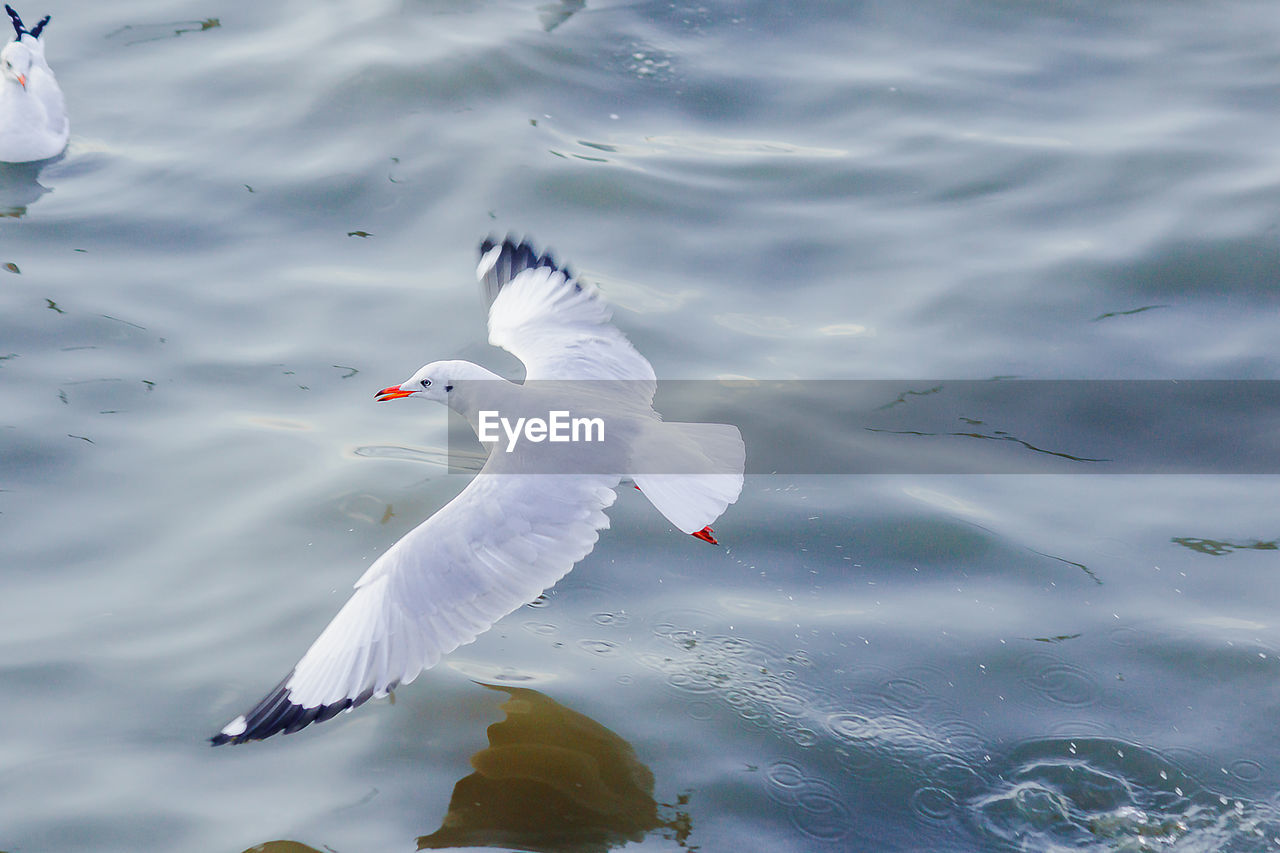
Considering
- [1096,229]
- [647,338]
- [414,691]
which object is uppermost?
[1096,229]

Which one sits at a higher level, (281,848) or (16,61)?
(16,61)

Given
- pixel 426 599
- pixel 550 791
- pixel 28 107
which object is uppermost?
pixel 28 107

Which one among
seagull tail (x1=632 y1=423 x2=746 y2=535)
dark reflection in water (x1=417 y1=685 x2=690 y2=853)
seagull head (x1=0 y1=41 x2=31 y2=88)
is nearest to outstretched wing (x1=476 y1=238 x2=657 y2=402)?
seagull tail (x1=632 y1=423 x2=746 y2=535)

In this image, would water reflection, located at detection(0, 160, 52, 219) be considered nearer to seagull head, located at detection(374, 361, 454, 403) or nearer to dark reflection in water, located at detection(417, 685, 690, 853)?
seagull head, located at detection(374, 361, 454, 403)

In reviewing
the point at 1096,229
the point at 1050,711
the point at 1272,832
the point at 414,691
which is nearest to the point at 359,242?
the point at 414,691

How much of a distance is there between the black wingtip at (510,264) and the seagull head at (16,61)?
13.2 ft

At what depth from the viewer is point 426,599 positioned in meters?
4.20

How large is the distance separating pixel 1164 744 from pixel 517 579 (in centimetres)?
226

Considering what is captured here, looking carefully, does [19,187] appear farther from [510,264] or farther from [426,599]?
[426,599]

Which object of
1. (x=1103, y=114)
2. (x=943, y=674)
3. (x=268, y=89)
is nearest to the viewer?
(x=943, y=674)

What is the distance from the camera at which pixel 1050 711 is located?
455 cm

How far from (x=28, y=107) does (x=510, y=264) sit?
3989 millimetres

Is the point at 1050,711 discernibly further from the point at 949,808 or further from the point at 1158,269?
the point at 1158,269

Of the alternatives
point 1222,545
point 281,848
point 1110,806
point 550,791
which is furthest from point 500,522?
point 1222,545
